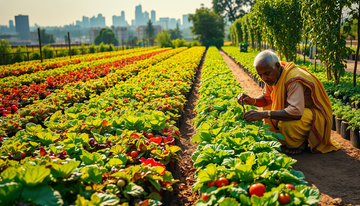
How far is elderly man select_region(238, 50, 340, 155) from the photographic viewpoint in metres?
3.13

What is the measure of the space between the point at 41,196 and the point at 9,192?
0.52 feet

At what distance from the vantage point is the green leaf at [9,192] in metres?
1.34

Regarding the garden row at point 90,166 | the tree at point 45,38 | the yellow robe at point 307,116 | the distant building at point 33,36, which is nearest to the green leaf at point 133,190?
the garden row at point 90,166

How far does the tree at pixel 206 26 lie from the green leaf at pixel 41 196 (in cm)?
5294

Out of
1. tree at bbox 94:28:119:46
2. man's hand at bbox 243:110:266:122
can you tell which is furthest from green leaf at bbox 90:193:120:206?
tree at bbox 94:28:119:46

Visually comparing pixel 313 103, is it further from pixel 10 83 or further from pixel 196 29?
pixel 196 29

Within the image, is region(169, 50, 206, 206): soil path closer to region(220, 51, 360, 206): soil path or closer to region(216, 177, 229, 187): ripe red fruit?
region(216, 177, 229, 187): ripe red fruit

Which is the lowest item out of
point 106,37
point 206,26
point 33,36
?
point 206,26

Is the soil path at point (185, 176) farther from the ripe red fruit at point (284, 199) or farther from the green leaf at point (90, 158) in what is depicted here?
the ripe red fruit at point (284, 199)

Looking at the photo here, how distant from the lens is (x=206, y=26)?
53.8m

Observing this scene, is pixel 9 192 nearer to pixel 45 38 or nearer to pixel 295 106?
pixel 295 106

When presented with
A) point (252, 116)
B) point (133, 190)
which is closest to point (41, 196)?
point (133, 190)

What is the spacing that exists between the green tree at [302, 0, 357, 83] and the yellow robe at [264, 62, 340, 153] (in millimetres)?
3856

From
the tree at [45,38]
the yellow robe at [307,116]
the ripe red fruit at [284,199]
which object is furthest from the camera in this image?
the tree at [45,38]
